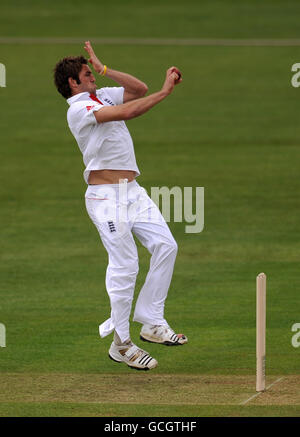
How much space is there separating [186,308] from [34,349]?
2.39 m

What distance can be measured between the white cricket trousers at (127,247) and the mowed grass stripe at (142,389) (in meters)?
0.47

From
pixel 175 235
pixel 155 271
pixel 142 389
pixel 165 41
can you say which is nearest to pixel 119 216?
pixel 155 271

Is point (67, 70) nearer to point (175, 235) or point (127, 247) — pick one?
point (127, 247)

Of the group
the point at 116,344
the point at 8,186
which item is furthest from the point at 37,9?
the point at 116,344

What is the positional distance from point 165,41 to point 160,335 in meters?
27.7

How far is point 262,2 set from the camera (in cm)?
4531

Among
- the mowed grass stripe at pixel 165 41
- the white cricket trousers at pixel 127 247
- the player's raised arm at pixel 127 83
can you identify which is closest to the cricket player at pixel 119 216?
the white cricket trousers at pixel 127 247

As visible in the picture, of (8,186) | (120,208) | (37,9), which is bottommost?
(120,208)

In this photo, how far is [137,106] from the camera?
10.2 meters

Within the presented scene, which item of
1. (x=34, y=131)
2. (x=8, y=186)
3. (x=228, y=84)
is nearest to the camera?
(x=8, y=186)

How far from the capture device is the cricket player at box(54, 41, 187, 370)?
1057 cm

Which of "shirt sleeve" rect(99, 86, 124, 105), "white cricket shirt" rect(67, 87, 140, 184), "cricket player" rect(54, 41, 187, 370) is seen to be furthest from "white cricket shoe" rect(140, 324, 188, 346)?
"shirt sleeve" rect(99, 86, 124, 105)

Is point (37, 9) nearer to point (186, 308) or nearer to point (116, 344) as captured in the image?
point (186, 308)
